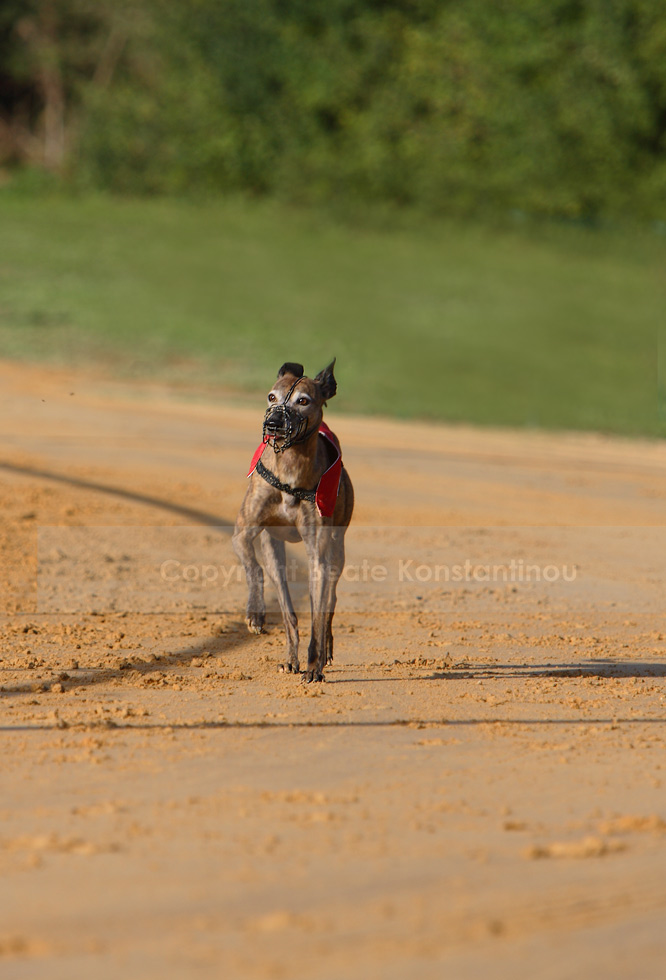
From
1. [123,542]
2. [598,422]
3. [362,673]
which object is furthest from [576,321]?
[362,673]

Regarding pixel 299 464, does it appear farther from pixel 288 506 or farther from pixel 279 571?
pixel 279 571

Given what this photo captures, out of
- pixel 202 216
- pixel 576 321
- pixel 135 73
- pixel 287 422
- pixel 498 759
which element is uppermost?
pixel 135 73

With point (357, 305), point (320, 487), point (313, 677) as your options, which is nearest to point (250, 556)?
point (320, 487)

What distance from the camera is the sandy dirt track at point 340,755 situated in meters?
3.16

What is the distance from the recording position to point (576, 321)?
84.8 ft

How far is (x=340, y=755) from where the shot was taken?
188 inches

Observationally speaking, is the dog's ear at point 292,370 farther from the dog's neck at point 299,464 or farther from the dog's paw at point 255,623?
the dog's paw at point 255,623

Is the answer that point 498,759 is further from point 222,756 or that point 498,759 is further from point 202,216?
point 202,216

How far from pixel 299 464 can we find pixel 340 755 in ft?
4.98

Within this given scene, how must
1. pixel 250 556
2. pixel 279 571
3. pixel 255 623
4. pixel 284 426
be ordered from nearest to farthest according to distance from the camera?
pixel 284 426, pixel 255 623, pixel 250 556, pixel 279 571

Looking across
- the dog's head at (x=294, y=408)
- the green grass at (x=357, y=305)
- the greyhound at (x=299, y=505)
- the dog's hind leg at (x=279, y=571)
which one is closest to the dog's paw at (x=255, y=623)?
the greyhound at (x=299, y=505)

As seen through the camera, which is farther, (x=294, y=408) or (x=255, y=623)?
(x=255, y=623)

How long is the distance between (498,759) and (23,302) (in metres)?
23.5

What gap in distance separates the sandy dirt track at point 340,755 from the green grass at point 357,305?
419 inches
